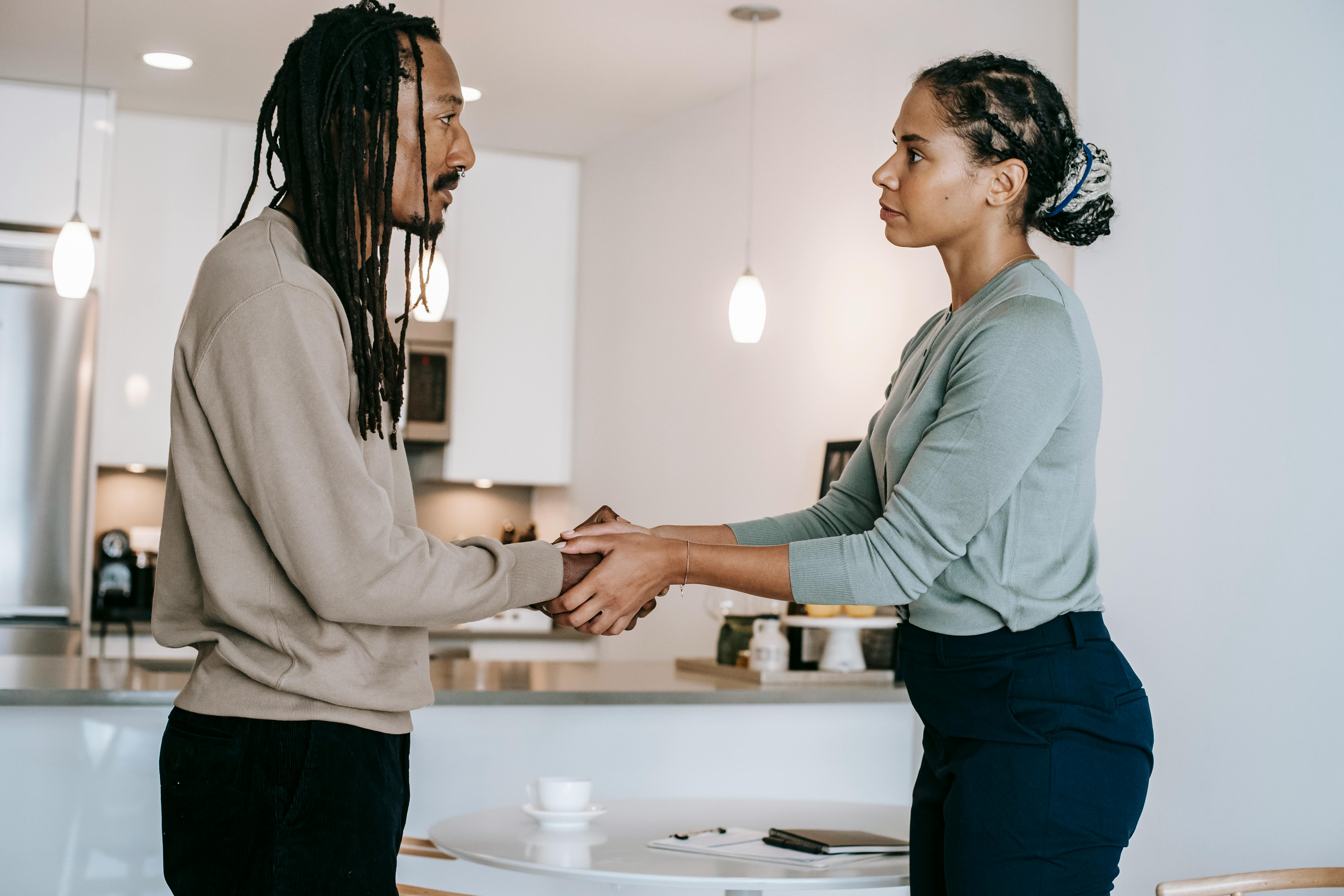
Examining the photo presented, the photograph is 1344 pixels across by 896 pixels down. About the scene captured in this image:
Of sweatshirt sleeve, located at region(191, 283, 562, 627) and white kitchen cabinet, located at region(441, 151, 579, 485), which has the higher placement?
white kitchen cabinet, located at region(441, 151, 579, 485)

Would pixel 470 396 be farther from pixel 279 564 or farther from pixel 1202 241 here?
pixel 279 564

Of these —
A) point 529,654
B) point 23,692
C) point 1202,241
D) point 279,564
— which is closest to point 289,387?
point 279,564

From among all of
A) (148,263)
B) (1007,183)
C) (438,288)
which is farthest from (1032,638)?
(148,263)

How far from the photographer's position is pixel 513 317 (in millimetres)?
5176

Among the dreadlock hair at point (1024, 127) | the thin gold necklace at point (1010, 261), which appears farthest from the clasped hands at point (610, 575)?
the dreadlock hair at point (1024, 127)

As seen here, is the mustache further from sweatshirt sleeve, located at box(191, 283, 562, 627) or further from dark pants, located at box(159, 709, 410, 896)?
dark pants, located at box(159, 709, 410, 896)

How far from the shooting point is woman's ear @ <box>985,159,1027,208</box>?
1.50 metres

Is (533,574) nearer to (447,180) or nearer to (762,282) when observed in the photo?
(447,180)

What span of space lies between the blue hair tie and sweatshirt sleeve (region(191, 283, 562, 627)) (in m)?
0.88

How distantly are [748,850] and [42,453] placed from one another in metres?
3.49

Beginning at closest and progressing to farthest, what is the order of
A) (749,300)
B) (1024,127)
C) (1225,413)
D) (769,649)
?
(1024,127)
(1225,413)
(769,649)
(749,300)

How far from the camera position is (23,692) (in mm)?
2422

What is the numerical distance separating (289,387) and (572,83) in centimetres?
337

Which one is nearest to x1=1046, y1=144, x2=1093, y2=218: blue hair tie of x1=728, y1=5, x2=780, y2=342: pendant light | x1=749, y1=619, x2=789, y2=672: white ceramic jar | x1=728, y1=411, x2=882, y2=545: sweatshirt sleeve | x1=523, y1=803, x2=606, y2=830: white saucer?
x1=728, y1=411, x2=882, y2=545: sweatshirt sleeve
